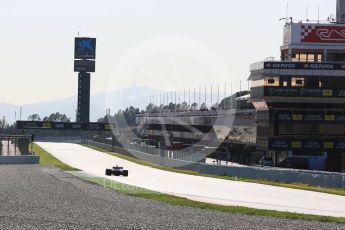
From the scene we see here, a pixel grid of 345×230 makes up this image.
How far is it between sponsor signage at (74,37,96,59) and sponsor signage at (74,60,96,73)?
171 centimetres

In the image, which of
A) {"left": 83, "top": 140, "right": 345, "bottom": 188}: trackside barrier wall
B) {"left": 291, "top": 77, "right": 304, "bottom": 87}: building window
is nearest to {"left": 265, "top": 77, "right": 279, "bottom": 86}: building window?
{"left": 291, "top": 77, "right": 304, "bottom": 87}: building window

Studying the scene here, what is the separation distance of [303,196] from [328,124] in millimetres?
41850

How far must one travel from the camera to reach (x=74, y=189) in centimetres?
3294

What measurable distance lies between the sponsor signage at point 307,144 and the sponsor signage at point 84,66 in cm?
9403

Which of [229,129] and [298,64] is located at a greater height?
[298,64]

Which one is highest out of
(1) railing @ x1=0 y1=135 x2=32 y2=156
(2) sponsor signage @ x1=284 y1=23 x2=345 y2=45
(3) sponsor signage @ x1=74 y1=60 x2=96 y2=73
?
(3) sponsor signage @ x1=74 y1=60 x2=96 y2=73

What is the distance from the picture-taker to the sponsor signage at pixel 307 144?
243 feet

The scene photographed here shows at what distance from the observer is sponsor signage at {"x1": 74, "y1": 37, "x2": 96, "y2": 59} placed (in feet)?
547

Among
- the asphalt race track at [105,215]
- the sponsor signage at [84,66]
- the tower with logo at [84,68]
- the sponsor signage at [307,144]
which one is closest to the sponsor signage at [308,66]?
the sponsor signage at [307,144]

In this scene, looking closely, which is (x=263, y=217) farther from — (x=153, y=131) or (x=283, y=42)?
(x=153, y=131)

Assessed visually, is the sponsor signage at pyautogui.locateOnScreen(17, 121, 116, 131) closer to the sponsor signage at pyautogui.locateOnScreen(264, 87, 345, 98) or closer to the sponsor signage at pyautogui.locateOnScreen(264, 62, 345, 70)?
the sponsor signage at pyautogui.locateOnScreen(264, 62, 345, 70)

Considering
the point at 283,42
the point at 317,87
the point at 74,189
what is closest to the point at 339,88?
the point at 317,87

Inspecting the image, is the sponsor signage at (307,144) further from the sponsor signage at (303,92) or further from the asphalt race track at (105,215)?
the asphalt race track at (105,215)

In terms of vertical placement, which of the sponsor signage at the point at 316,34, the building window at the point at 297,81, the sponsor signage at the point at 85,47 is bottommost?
the building window at the point at 297,81
